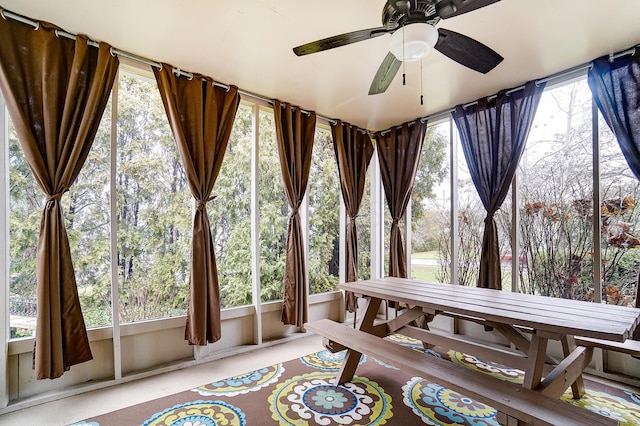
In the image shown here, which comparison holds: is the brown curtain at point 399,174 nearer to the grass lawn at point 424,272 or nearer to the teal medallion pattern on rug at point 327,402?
→ the grass lawn at point 424,272

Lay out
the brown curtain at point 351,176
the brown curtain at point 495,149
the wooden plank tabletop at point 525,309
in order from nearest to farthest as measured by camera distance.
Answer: the wooden plank tabletop at point 525,309
the brown curtain at point 495,149
the brown curtain at point 351,176

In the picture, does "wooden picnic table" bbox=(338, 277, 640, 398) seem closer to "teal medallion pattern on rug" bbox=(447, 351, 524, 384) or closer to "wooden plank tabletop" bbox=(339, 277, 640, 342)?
"wooden plank tabletop" bbox=(339, 277, 640, 342)

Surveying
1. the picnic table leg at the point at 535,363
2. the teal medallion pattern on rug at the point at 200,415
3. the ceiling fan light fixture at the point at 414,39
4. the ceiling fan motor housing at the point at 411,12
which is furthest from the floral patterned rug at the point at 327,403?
the ceiling fan motor housing at the point at 411,12

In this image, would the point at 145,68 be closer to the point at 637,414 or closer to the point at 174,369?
the point at 174,369

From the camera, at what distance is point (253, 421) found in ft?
5.87

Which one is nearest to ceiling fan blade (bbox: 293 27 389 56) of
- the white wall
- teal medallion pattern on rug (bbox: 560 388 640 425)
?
the white wall

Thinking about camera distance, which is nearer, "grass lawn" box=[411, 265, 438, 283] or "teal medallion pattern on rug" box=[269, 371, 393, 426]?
"teal medallion pattern on rug" box=[269, 371, 393, 426]

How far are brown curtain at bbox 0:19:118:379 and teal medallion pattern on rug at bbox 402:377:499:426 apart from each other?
87.2 inches

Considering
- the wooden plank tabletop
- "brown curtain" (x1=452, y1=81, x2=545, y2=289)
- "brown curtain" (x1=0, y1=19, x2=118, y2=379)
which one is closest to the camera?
the wooden plank tabletop

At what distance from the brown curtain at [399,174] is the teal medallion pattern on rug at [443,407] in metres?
1.63

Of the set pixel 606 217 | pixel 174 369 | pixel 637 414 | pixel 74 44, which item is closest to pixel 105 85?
pixel 74 44

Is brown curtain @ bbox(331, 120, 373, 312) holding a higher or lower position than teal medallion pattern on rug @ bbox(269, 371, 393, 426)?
higher

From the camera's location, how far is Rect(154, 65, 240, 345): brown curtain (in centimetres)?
246

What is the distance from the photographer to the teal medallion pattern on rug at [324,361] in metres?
2.50
